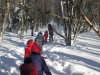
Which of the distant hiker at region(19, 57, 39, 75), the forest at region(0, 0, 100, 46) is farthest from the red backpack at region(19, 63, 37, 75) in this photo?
the forest at region(0, 0, 100, 46)

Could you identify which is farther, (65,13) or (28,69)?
(65,13)

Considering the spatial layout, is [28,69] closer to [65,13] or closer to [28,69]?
[28,69]

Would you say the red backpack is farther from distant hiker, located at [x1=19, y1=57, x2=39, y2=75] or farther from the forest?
the forest

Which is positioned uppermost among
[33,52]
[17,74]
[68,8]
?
[68,8]

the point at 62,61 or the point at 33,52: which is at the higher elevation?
the point at 33,52

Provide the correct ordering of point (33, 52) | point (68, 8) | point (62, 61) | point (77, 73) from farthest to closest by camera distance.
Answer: point (68, 8) → point (62, 61) → point (77, 73) → point (33, 52)

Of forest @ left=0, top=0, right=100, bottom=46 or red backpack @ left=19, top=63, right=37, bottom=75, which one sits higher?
forest @ left=0, top=0, right=100, bottom=46

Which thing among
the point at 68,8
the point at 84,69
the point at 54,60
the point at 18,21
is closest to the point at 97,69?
the point at 84,69

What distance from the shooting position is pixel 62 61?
1153 centimetres

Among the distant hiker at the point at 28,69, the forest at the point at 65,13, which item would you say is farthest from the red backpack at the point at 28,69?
the forest at the point at 65,13

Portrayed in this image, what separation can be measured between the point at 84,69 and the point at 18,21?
33398 mm

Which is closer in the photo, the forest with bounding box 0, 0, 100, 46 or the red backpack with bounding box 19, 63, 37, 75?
the forest with bounding box 0, 0, 100, 46

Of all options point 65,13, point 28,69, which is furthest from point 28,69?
point 65,13

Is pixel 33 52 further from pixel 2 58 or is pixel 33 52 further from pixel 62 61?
pixel 2 58
